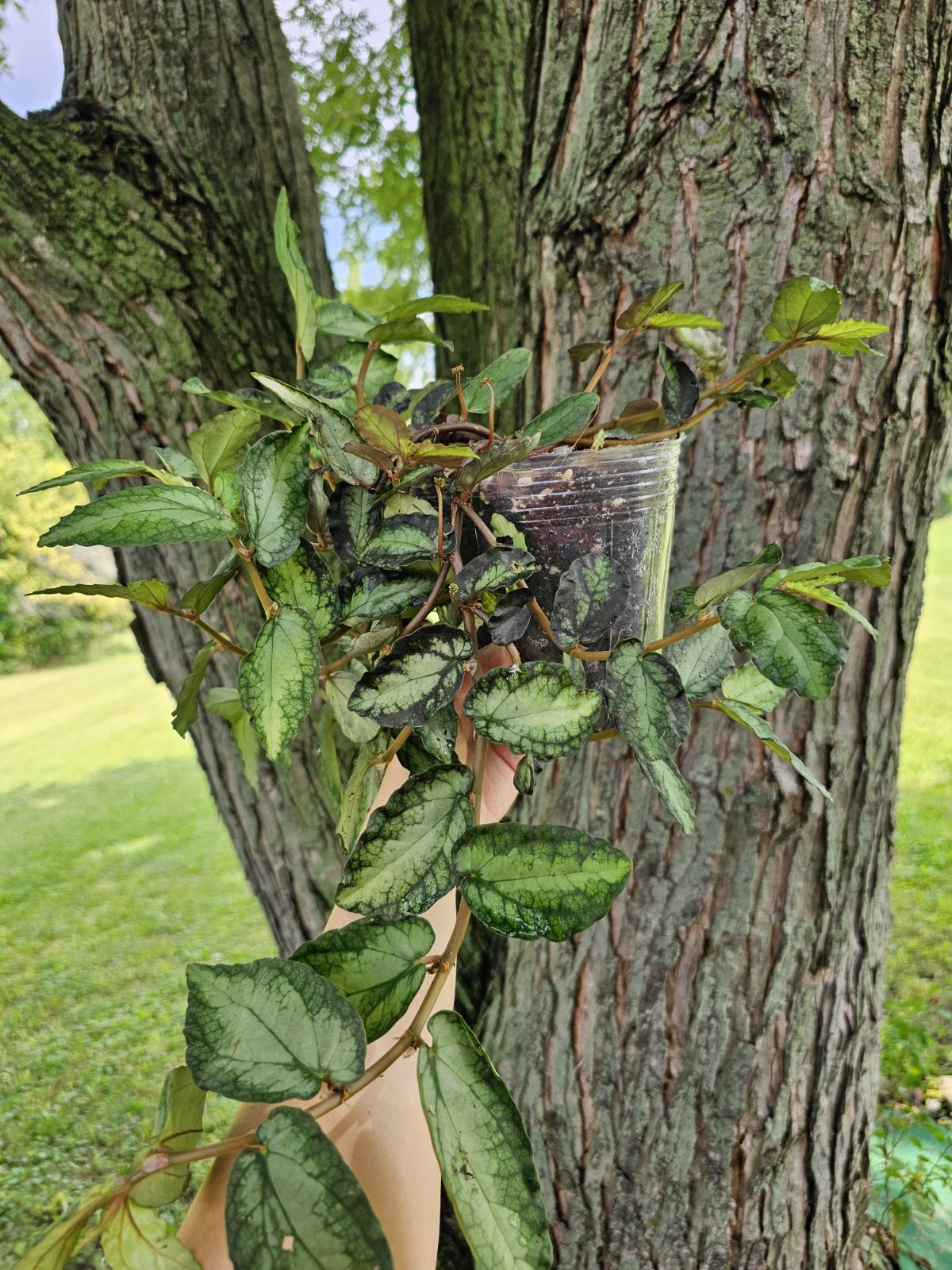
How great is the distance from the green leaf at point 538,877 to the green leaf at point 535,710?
5 cm

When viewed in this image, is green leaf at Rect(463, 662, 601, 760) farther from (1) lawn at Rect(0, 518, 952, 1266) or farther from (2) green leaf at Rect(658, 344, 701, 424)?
(1) lawn at Rect(0, 518, 952, 1266)

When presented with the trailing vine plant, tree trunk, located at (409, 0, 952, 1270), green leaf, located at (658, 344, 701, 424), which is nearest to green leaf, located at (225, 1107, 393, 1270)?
the trailing vine plant

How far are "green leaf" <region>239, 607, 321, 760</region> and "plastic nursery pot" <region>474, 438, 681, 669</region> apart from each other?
179mm

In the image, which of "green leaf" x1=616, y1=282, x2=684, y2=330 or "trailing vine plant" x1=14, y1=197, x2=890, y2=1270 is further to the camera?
"green leaf" x1=616, y1=282, x2=684, y2=330

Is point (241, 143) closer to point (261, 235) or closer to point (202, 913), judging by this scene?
point (261, 235)

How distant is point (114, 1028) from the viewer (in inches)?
115

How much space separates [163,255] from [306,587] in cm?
73

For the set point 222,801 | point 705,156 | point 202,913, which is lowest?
point 202,913

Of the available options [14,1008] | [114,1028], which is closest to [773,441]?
[114,1028]

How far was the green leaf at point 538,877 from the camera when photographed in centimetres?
42

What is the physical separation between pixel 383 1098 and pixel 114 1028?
2826 mm

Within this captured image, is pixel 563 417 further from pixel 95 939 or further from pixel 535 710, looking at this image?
pixel 95 939

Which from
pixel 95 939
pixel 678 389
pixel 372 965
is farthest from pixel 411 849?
pixel 95 939

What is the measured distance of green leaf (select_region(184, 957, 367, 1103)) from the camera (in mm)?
368
